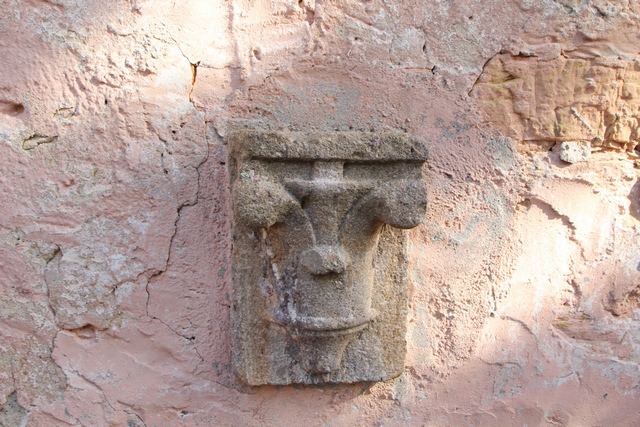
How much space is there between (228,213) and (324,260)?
282 millimetres

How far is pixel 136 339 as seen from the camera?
1.17 m

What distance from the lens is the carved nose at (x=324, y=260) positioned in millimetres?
1036

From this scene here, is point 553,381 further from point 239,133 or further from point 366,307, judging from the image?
point 239,133

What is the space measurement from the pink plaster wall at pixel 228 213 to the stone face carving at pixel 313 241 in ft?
0.32

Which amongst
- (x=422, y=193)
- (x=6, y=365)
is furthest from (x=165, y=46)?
(x=6, y=365)

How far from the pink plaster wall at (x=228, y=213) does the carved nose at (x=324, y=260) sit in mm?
240

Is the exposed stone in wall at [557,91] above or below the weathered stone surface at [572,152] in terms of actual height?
above

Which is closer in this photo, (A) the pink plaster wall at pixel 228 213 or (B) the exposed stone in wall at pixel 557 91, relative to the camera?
(A) the pink plaster wall at pixel 228 213

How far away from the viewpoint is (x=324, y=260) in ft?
3.39

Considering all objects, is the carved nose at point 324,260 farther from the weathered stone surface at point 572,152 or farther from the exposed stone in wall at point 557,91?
the weathered stone surface at point 572,152

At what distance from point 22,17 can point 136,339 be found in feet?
2.55

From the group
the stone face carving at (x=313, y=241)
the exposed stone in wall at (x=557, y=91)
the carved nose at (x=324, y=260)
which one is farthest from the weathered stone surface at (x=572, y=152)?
the carved nose at (x=324, y=260)

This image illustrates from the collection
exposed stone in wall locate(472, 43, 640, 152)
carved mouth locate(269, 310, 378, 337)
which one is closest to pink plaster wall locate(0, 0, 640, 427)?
exposed stone in wall locate(472, 43, 640, 152)

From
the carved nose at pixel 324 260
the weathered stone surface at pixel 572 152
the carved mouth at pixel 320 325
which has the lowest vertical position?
the carved mouth at pixel 320 325
